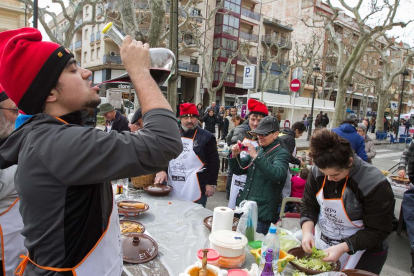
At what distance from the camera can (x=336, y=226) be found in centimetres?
222

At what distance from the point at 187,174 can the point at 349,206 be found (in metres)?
2.20

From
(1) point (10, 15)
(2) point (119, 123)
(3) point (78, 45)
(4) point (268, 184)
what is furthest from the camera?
(3) point (78, 45)

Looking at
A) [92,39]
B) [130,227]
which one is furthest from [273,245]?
[92,39]

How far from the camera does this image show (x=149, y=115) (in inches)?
41.3

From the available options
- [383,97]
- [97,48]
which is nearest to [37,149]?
[383,97]

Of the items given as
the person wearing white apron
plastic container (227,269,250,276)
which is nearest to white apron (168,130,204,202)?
the person wearing white apron

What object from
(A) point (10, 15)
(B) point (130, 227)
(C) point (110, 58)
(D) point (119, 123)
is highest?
(A) point (10, 15)

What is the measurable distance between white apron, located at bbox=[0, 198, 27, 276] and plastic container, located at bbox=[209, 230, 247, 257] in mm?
1346

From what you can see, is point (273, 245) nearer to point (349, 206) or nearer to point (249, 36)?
point (349, 206)

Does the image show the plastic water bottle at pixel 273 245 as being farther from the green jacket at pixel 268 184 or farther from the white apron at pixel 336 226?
the green jacket at pixel 268 184

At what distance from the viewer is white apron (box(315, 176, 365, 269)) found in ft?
7.06

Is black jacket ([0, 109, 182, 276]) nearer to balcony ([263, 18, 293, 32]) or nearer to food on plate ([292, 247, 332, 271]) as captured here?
food on plate ([292, 247, 332, 271])

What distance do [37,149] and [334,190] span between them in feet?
6.68

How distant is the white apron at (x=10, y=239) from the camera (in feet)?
6.29
